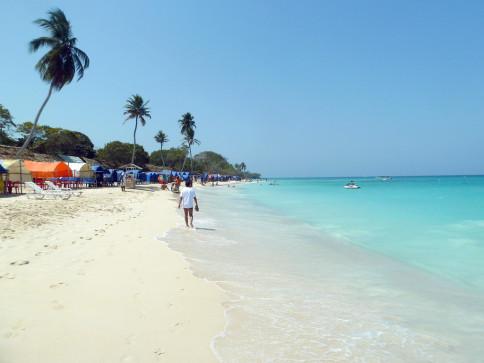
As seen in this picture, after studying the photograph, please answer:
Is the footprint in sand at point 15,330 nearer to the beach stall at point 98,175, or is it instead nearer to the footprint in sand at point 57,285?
the footprint in sand at point 57,285

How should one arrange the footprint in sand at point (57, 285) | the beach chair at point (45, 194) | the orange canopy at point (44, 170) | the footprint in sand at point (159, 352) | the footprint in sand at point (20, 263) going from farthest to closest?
the orange canopy at point (44, 170) < the beach chair at point (45, 194) < the footprint in sand at point (20, 263) < the footprint in sand at point (57, 285) < the footprint in sand at point (159, 352)

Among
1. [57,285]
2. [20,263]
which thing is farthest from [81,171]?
[57,285]

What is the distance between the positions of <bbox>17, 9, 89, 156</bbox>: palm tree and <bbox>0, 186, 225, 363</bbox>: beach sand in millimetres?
22308

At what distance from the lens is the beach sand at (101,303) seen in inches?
101

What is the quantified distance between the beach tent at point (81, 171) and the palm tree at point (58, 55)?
12.1 ft

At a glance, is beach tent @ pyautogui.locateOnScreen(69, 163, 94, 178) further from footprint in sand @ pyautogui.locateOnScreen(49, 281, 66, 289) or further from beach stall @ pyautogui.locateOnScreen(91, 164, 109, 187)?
footprint in sand @ pyautogui.locateOnScreen(49, 281, 66, 289)

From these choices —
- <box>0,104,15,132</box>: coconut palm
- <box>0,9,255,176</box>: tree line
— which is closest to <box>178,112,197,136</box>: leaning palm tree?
<box>0,9,255,176</box>: tree line

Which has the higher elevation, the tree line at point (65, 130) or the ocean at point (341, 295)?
the tree line at point (65, 130)

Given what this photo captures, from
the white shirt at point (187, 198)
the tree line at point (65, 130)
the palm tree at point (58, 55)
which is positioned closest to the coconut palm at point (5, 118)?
the tree line at point (65, 130)

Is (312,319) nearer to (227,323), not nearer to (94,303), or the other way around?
(227,323)

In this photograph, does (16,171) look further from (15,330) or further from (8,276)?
(15,330)

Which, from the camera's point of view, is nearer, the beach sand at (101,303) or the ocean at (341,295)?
the beach sand at (101,303)

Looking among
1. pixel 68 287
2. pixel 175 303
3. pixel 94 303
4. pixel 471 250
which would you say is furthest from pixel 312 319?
pixel 471 250

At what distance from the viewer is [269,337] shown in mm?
2992
